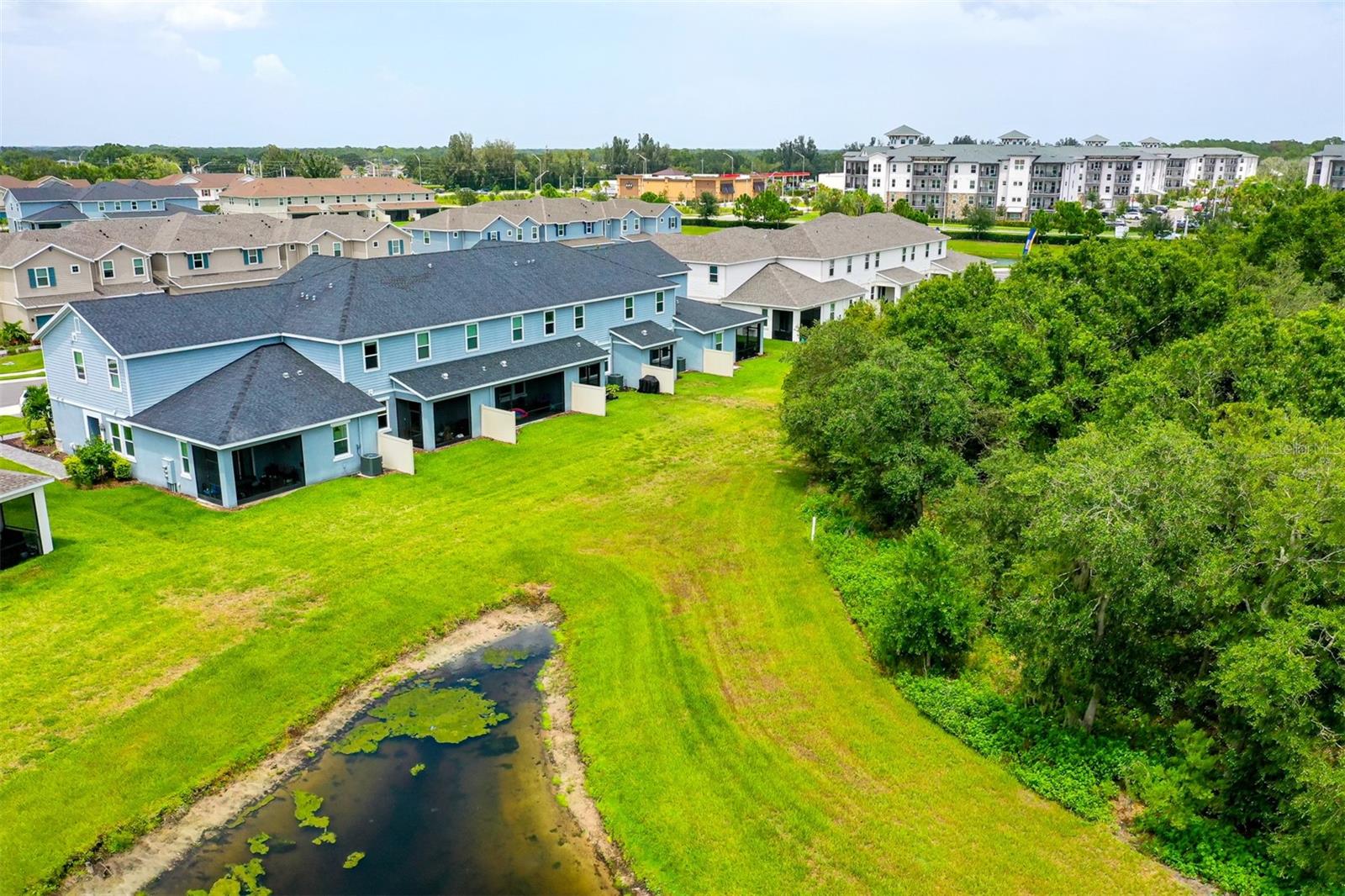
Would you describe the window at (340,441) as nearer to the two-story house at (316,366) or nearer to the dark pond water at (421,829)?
the two-story house at (316,366)

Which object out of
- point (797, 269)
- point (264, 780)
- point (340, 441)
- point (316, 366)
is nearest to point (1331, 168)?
point (797, 269)

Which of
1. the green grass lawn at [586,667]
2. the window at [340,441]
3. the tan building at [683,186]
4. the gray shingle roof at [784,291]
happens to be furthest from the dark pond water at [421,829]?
the tan building at [683,186]

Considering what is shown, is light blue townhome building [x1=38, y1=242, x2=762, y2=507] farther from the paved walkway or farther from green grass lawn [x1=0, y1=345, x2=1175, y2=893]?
green grass lawn [x1=0, y1=345, x2=1175, y2=893]

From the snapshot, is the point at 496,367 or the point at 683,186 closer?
the point at 496,367

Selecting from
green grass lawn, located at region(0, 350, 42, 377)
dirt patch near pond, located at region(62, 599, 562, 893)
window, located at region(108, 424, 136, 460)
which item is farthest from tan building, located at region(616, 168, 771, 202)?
dirt patch near pond, located at region(62, 599, 562, 893)

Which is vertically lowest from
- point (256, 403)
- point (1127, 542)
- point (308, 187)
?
point (256, 403)

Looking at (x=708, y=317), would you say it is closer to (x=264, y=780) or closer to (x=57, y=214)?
(x=264, y=780)

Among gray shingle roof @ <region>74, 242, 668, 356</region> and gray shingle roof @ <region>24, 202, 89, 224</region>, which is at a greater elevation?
gray shingle roof @ <region>24, 202, 89, 224</region>
